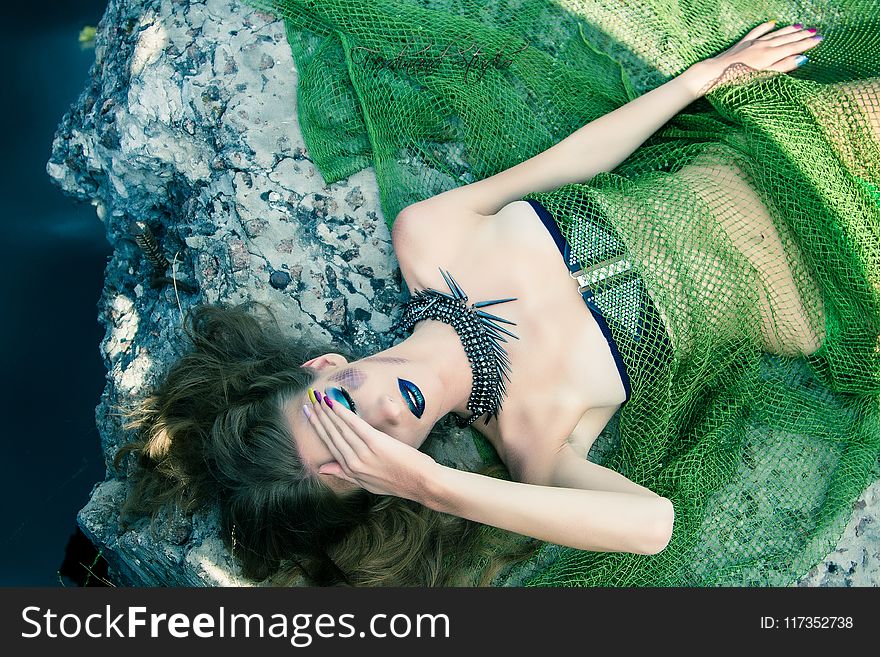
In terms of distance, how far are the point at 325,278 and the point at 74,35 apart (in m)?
2.29

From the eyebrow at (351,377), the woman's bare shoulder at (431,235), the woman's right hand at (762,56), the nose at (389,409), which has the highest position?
the woman's right hand at (762,56)

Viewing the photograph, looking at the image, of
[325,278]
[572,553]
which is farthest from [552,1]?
[572,553]

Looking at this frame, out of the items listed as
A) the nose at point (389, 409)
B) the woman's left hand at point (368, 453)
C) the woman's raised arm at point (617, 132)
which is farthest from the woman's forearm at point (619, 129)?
the woman's left hand at point (368, 453)

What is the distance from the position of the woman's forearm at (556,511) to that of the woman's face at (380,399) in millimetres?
186

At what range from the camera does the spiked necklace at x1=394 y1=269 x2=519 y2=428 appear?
8.66 feet

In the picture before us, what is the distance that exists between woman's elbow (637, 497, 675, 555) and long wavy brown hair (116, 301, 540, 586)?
0.66m

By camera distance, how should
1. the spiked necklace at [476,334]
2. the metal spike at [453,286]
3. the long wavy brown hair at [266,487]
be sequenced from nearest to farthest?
the long wavy brown hair at [266,487] → the spiked necklace at [476,334] → the metal spike at [453,286]

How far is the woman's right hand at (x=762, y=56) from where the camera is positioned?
2.99 meters

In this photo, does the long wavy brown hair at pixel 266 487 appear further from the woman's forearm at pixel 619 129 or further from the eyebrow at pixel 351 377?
the woman's forearm at pixel 619 129

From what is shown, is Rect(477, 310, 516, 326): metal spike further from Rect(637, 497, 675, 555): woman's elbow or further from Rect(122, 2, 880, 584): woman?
Rect(637, 497, 675, 555): woman's elbow

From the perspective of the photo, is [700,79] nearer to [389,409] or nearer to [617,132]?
[617,132]

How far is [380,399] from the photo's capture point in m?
2.36

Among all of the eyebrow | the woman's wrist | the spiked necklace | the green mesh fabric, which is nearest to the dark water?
the green mesh fabric

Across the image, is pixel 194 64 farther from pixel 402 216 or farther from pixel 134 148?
pixel 402 216
